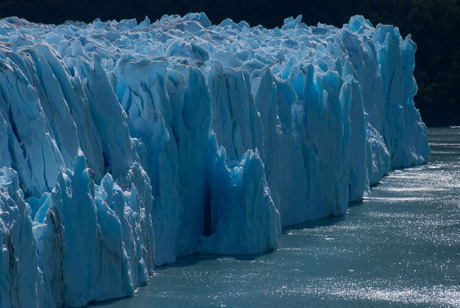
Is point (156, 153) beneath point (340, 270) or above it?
above

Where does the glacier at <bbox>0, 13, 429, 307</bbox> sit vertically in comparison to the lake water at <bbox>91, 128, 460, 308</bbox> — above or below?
above

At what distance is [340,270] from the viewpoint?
12375 millimetres

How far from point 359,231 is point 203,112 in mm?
3676

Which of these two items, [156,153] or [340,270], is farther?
[340,270]

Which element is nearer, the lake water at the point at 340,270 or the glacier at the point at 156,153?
the glacier at the point at 156,153

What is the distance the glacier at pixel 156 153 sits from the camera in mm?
9438

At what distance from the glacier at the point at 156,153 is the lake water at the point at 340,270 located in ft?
1.25

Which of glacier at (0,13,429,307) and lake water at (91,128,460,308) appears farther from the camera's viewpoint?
lake water at (91,128,460,308)

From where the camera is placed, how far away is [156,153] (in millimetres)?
12188

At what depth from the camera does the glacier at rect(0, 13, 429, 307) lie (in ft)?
31.0

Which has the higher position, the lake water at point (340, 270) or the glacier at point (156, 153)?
the glacier at point (156, 153)

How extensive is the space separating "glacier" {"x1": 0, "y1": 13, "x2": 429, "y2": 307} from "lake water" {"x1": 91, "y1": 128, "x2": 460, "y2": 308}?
38 centimetres

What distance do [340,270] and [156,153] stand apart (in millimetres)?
2760

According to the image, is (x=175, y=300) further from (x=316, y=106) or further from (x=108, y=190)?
(x=316, y=106)
